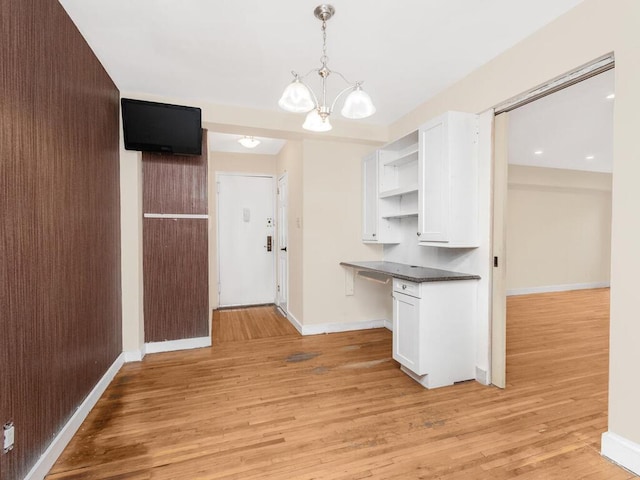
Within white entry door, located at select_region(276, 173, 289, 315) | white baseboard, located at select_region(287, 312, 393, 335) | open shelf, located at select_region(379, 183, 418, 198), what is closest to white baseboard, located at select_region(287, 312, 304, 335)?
white baseboard, located at select_region(287, 312, 393, 335)

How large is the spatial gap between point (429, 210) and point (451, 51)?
123 cm

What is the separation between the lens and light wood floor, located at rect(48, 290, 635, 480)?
1.68 metres

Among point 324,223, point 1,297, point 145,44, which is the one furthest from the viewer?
point 324,223

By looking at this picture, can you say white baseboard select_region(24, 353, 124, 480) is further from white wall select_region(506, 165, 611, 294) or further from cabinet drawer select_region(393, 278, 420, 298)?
white wall select_region(506, 165, 611, 294)

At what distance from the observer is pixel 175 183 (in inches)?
135

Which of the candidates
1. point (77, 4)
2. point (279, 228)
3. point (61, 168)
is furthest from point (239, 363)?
point (77, 4)

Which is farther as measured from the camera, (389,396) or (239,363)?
(239,363)

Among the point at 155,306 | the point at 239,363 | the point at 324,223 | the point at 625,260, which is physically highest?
the point at 324,223

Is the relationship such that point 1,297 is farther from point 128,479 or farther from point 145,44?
point 145,44

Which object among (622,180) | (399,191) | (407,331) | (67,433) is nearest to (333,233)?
(399,191)

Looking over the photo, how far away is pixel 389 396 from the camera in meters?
2.43

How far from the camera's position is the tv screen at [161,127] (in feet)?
9.51

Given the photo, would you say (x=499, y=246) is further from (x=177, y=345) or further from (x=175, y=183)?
(x=177, y=345)

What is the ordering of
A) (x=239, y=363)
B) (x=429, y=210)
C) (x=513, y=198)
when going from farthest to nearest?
(x=513, y=198) → (x=239, y=363) → (x=429, y=210)
